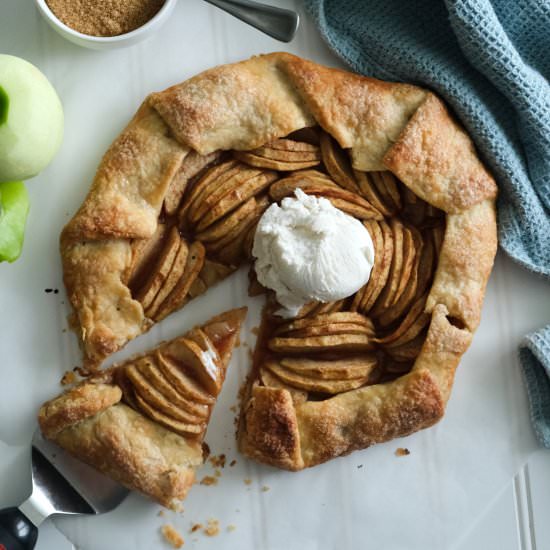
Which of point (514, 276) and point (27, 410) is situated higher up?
point (27, 410)

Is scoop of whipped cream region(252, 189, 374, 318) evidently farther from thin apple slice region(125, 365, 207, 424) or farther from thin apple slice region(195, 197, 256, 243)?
thin apple slice region(125, 365, 207, 424)

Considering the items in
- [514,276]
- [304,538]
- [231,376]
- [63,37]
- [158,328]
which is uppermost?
[63,37]

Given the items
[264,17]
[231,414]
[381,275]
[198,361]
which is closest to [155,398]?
[198,361]

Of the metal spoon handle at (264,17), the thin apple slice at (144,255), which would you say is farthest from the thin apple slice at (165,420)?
the metal spoon handle at (264,17)

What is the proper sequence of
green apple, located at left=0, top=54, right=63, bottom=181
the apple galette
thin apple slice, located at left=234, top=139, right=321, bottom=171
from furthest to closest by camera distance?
1. thin apple slice, located at left=234, top=139, right=321, bottom=171
2. the apple galette
3. green apple, located at left=0, top=54, right=63, bottom=181

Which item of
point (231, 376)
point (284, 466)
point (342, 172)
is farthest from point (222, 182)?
point (284, 466)

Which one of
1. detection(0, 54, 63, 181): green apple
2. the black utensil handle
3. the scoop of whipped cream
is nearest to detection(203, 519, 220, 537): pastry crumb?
the black utensil handle

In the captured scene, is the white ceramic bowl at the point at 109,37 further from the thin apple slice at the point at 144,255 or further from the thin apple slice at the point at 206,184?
the thin apple slice at the point at 144,255

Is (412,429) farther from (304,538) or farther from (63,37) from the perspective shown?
(63,37)
